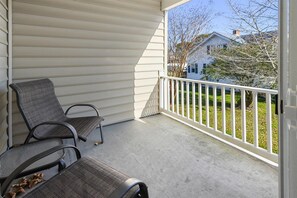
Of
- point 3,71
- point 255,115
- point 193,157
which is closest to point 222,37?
point 255,115

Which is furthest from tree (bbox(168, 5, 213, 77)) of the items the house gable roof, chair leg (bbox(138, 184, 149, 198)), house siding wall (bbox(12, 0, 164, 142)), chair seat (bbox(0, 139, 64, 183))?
chair leg (bbox(138, 184, 149, 198))

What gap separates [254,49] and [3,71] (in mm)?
4713

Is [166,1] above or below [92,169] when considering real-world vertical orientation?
above

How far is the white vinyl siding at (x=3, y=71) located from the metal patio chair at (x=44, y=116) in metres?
0.22

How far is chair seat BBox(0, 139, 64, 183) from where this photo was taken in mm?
1600

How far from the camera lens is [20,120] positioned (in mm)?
2992

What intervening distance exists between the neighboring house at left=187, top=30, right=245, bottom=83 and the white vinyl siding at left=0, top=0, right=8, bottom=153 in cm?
446

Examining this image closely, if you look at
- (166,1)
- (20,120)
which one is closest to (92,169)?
(20,120)

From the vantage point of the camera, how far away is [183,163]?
2.45 metres

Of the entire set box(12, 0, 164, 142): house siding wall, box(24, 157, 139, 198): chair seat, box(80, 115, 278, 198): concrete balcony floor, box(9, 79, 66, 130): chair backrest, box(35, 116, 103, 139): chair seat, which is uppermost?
box(12, 0, 164, 142): house siding wall

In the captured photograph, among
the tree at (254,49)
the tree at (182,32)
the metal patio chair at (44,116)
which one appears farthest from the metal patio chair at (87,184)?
the tree at (182,32)

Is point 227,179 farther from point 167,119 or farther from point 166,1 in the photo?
point 166,1

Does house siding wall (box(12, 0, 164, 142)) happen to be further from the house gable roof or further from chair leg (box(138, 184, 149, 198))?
chair leg (box(138, 184, 149, 198))

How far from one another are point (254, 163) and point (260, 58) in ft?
9.94
